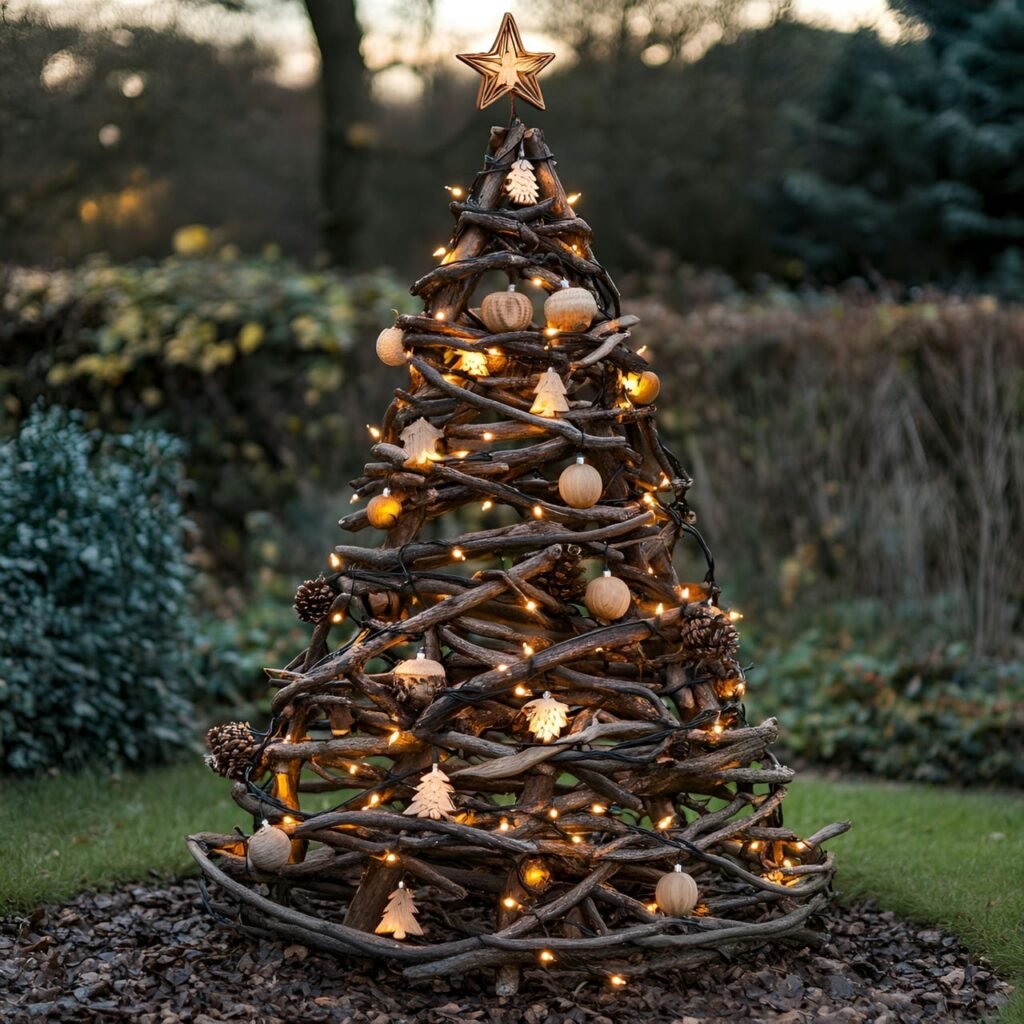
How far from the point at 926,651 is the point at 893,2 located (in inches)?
480

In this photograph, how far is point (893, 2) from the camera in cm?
1568

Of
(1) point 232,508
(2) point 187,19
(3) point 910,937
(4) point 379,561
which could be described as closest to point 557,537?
(4) point 379,561

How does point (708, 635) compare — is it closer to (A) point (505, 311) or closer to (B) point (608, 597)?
(B) point (608, 597)

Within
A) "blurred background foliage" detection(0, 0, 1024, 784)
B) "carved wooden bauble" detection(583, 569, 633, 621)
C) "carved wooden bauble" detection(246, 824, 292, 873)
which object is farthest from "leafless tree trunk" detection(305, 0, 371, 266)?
"carved wooden bauble" detection(246, 824, 292, 873)

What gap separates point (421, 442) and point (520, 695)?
2.18ft

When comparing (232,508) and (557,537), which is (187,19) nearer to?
(232,508)

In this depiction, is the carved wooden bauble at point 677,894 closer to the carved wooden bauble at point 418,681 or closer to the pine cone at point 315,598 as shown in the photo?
the carved wooden bauble at point 418,681

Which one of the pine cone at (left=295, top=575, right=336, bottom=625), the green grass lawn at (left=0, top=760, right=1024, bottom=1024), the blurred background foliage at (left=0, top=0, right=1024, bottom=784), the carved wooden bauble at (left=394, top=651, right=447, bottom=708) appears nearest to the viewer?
the carved wooden bauble at (left=394, top=651, right=447, bottom=708)

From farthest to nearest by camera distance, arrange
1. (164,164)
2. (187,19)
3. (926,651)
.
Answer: (164,164) < (187,19) < (926,651)

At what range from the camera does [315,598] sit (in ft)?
10.1

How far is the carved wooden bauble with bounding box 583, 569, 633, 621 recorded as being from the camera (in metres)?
2.88

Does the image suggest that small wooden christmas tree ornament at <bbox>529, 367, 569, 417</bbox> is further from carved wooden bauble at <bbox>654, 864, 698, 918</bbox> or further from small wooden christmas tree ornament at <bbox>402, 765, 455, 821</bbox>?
carved wooden bauble at <bbox>654, 864, 698, 918</bbox>

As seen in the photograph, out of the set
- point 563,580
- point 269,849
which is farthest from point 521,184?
point 269,849

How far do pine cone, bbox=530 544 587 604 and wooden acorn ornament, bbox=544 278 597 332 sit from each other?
1.85 feet
